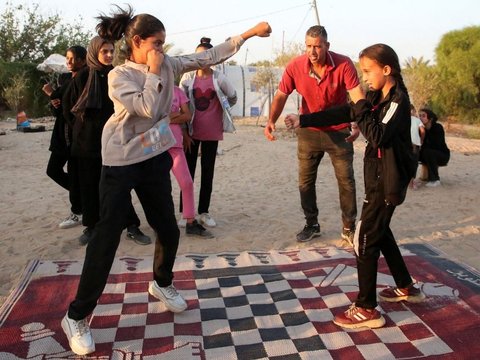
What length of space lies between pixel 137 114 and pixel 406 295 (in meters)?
2.03

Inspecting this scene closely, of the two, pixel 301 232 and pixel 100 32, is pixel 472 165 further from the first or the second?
pixel 100 32

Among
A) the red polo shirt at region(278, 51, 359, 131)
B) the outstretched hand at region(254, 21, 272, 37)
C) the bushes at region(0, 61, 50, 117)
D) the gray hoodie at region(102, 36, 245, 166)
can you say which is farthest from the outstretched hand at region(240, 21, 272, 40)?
the bushes at region(0, 61, 50, 117)

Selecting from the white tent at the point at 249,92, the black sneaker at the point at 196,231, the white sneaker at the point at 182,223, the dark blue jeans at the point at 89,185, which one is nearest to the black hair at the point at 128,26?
the dark blue jeans at the point at 89,185

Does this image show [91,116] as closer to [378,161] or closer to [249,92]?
[378,161]

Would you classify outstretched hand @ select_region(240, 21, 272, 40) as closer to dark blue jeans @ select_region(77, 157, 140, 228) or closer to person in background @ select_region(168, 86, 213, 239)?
person in background @ select_region(168, 86, 213, 239)

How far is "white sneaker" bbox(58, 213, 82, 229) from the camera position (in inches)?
193

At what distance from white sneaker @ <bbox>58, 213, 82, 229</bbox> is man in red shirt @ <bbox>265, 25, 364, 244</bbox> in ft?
7.28

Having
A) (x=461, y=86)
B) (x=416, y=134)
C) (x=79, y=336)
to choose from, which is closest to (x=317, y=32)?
(x=79, y=336)

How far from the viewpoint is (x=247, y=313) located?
9.91 ft

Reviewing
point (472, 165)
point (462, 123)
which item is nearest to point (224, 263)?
point (472, 165)

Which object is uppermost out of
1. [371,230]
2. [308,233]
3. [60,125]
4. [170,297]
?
[60,125]

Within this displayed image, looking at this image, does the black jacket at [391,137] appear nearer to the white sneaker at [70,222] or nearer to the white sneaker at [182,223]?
the white sneaker at [182,223]

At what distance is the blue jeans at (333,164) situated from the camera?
433cm

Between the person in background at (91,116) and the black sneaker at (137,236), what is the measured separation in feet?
1.19
